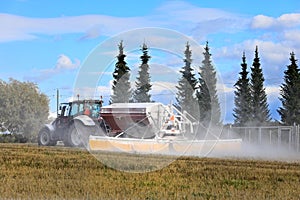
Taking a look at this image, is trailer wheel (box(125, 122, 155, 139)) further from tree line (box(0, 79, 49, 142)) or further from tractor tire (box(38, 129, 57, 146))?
tree line (box(0, 79, 49, 142))

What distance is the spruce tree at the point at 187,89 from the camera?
78.7ft

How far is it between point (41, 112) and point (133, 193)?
61129mm

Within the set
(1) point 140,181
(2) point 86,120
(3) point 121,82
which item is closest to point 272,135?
(2) point 86,120

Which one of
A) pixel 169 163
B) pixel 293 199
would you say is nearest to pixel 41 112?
pixel 169 163

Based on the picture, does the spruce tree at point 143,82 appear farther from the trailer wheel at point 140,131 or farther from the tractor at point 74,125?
Answer: the tractor at point 74,125

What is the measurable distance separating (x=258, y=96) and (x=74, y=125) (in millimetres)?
27051

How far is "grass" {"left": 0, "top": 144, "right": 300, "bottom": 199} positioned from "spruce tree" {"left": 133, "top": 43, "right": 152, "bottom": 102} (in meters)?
3.73

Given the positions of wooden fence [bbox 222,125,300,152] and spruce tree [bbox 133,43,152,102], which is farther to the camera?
wooden fence [bbox 222,125,300,152]

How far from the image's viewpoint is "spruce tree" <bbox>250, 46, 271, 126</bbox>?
58906 millimetres

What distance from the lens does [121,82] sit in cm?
2731

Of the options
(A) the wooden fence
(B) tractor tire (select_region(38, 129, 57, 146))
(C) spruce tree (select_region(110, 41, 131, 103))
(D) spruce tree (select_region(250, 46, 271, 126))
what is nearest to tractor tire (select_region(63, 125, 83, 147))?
(B) tractor tire (select_region(38, 129, 57, 146))

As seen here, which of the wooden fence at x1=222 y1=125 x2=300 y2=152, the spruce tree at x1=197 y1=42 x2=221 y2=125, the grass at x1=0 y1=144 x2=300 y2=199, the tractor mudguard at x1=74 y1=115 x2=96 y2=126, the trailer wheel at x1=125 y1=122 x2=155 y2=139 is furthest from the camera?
the wooden fence at x1=222 y1=125 x2=300 y2=152

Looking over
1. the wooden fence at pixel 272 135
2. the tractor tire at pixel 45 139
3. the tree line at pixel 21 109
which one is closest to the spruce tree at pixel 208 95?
the wooden fence at pixel 272 135

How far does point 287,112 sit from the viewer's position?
5678 centimetres
